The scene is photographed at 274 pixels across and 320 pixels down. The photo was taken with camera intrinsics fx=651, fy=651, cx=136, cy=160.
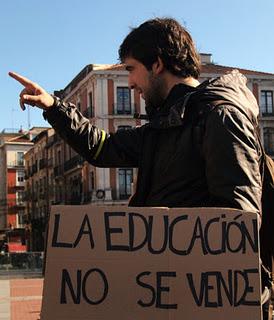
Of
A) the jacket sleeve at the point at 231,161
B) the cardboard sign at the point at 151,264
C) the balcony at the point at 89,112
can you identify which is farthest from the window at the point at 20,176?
the cardboard sign at the point at 151,264

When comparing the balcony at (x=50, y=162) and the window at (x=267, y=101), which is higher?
the window at (x=267, y=101)

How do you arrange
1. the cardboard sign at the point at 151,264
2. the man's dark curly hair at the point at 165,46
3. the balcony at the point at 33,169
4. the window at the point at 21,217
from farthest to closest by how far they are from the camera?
the window at the point at 21,217 → the balcony at the point at 33,169 → the man's dark curly hair at the point at 165,46 → the cardboard sign at the point at 151,264

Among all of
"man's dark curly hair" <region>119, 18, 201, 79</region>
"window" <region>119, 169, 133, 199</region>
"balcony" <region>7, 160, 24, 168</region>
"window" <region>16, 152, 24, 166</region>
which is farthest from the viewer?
"balcony" <region>7, 160, 24, 168</region>

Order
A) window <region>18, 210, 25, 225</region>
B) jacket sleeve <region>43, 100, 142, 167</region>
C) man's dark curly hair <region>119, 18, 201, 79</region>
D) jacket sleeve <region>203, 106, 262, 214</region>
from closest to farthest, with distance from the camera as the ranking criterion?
jacket sleeve <region>203, 106, 262, 214</region>
man's dark curly hair <region>119, 18, 201, 79</region>
jacket sleeve <region>43, 100, 142, 167</region>
window <region>18, 210, 25, 225</region>

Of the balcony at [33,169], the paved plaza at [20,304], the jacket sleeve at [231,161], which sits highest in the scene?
the balcony at [33,169]

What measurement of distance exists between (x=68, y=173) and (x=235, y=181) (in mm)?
51453

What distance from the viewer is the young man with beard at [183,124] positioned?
6.33ft

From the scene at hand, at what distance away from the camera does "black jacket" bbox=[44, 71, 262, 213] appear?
1.91 metres

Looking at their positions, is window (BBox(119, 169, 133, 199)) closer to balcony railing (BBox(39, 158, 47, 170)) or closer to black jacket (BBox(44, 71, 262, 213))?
balcony railing (BBox(39, 158, 47, 170))

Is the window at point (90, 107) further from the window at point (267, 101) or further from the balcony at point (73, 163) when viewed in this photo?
the window at point (267, 101)

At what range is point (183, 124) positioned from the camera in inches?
82.1

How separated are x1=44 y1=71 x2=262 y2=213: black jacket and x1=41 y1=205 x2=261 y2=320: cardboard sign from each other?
0.44 feet

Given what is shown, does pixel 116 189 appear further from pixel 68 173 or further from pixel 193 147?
pixel 193 147

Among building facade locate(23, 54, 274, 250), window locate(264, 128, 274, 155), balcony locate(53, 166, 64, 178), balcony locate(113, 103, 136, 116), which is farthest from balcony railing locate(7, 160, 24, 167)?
window locate(264, 128, 274, 155)
